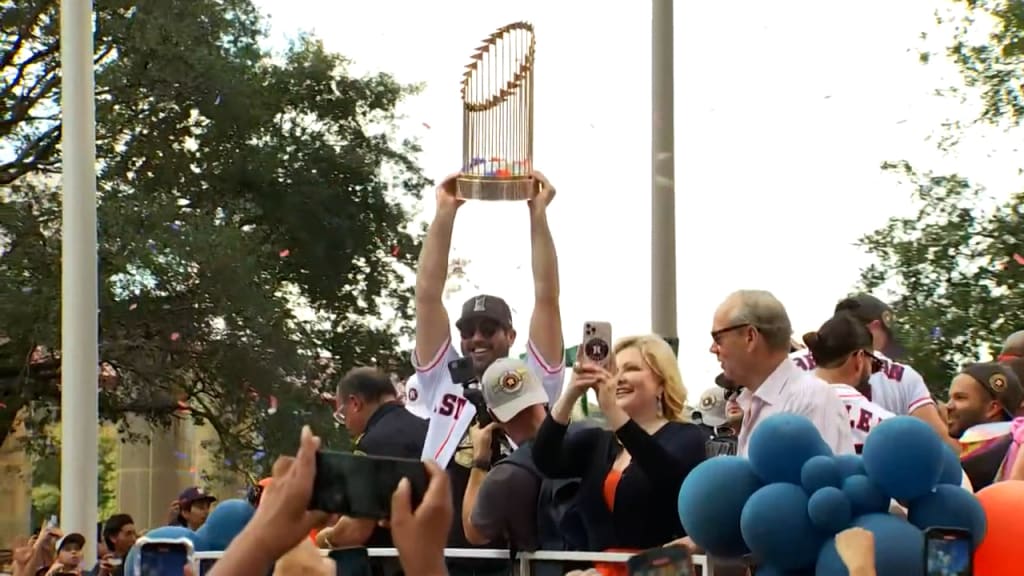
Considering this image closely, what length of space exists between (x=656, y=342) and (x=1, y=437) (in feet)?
55.3

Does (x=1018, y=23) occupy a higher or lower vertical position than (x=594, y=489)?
higher

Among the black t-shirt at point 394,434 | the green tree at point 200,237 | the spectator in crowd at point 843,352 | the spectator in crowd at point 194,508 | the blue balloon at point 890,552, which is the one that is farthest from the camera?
the green tree at point 200,237

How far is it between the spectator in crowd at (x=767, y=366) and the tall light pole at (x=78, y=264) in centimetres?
624

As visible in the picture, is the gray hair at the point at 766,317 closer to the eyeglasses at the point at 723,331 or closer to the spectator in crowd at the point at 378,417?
the eyeglasses at the point at 723,331

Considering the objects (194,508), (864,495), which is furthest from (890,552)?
(194,508)

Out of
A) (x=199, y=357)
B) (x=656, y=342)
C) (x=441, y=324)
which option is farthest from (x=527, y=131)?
(x=199, y=357)

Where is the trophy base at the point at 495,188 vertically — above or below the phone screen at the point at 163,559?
above

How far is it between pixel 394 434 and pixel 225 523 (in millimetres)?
1531

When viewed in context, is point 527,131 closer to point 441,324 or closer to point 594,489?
point 441,324

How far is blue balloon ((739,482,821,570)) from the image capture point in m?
4.24

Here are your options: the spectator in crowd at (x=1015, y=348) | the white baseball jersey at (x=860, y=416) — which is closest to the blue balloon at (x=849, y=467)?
the white baseball jersey at (x=860, y=416)

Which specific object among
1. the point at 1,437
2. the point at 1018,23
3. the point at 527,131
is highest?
the point at 1018,23

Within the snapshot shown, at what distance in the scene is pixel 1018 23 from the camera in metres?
15.1

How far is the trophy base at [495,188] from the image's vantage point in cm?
695
